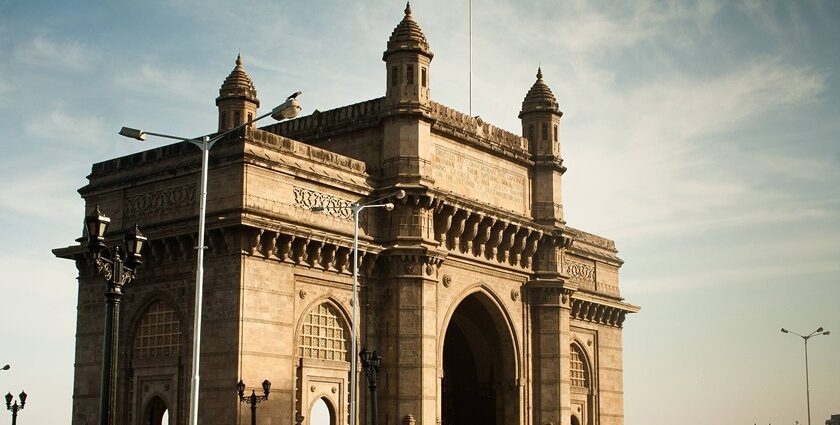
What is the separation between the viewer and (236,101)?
156 ft

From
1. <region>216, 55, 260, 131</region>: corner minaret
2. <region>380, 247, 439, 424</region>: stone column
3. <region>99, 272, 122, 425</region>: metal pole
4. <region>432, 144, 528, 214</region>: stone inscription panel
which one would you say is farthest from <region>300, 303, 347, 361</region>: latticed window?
<region>99, 272, 122, 425</region>: metal pole

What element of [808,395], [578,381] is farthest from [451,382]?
[808,395]

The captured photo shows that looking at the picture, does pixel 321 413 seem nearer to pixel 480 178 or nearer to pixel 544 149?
pixel 480 178

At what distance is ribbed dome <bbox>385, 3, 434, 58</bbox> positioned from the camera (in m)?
43.1

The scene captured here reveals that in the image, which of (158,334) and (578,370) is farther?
(578,370)

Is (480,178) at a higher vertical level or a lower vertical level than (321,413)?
higher

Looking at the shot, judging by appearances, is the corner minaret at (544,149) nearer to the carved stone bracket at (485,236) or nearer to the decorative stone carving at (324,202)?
the carved stone bracket at (485,236)

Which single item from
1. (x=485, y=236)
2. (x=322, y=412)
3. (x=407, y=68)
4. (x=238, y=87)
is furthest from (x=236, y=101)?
(x=322, y=412)

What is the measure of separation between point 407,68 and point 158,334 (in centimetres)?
1349

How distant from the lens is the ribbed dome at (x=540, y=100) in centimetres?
5050

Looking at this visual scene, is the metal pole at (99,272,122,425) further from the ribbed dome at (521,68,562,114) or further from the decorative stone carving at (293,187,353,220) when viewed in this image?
the ribbed dome at (521,68,562,114)

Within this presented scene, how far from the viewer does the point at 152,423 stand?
38.3 m

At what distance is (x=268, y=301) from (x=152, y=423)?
604cm

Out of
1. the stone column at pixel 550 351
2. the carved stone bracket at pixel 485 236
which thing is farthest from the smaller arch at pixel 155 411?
the stone column at pixel 550 351
